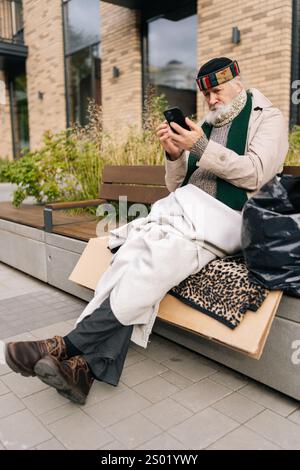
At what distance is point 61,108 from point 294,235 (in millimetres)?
9457

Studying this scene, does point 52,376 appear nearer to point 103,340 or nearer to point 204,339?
point 103,340

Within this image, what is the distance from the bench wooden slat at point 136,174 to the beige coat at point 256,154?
142 cm

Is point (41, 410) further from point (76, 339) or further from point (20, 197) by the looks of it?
point (20, 197)

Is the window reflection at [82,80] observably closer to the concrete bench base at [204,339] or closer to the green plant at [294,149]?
the green plant at [294,149]

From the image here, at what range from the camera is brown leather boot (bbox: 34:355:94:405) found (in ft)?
6.10

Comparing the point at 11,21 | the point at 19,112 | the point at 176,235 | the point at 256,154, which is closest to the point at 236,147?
the point at 256,154

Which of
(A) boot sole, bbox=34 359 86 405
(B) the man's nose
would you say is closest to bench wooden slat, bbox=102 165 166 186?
(B) the man's nose

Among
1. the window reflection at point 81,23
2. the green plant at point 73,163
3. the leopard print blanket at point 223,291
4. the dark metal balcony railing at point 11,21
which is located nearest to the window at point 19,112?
the dark metal balcony railing at point 11,21

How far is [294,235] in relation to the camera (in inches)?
72.8

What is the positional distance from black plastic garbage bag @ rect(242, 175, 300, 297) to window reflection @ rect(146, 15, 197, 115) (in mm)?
5568

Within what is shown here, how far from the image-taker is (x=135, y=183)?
157 inches

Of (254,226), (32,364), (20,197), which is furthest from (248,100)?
Answer: (20,197)

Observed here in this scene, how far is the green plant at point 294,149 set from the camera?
3943 millimetres

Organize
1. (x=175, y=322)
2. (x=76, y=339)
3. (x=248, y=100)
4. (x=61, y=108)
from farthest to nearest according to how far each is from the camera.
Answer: (x=61, y=108) → (x=248, y=100) → (x=175, y=322) → (x=76, y=339)
